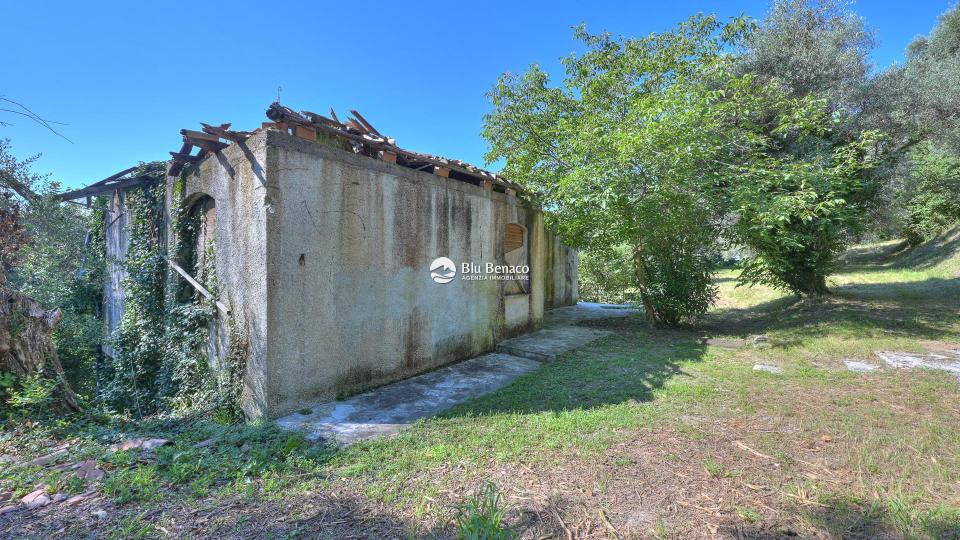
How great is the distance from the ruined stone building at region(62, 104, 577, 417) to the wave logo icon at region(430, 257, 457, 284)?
0.09 ft

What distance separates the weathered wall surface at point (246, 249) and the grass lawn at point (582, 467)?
2.12 ft

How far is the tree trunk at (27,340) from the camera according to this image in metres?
3.78

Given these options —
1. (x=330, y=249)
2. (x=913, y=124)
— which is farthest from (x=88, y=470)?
(x=913, y=124)

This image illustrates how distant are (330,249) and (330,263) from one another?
0.17 meters

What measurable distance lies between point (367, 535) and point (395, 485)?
0.55 metres

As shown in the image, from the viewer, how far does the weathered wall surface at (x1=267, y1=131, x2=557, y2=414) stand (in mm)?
4207

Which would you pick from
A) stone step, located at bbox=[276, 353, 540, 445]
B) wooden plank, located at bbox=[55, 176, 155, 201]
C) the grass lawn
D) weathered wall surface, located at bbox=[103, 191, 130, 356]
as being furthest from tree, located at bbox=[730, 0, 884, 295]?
weathered wall surface, located at bbox=[103, 191, 130, 356]

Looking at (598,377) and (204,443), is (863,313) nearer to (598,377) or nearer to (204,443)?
(598,377)

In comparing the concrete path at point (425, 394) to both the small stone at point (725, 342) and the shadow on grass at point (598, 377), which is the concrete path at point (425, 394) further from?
the small stone at point (725, 342)

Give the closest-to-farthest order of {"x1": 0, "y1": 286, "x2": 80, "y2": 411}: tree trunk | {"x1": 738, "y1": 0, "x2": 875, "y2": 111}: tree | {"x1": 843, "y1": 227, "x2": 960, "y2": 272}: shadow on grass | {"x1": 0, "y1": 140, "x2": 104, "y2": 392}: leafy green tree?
{"x1": 0, "y1": 286, "x2": 80, "y2": 411}: tree trunk → {"x1": 0, "y1": 140, "x2": 104, "y2": 392}: leafy green tree → {"x1": 738, "y1": 0, "x2": 875, "y2": 111}: tree → {"x1": 843, "y1": 227, "x2": 960, "y2": 272}: shadow on grass

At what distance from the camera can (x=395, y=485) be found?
266 centimetres

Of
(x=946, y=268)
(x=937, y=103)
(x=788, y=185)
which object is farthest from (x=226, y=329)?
(x=946, y=268)

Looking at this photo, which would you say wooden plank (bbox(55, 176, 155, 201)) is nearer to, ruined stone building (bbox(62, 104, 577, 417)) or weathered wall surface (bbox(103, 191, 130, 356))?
ruined stone building (bbox(62, 104, 577, 417))

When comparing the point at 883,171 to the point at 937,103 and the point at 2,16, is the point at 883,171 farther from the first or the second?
the point at 2,16
